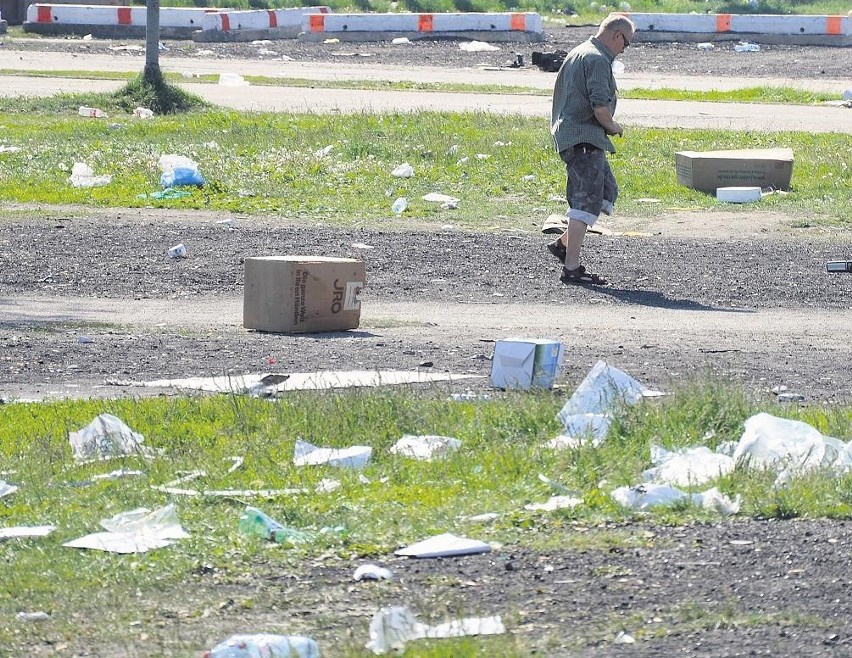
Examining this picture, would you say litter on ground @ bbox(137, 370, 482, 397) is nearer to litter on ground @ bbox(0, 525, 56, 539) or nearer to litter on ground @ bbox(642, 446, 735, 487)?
litter on ground @ bbox(642, 446, 735, 487)

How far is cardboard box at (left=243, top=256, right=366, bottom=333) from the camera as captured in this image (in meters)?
9.19

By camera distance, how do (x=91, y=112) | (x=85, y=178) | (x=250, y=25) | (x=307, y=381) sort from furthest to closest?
1. (x=250, y=25)
2. (x=91, y=112)
3. (x=85, y=178)
4. (x=307, y=381)

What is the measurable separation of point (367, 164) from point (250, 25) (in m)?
17.4

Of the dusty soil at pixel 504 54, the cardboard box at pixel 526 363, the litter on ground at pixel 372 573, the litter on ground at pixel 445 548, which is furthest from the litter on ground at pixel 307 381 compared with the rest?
the dusty soil at pixel 504 54

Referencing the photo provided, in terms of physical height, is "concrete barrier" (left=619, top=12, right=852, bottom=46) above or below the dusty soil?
above

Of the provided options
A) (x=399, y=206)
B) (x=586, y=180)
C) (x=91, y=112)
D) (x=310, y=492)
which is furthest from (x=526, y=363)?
(x=91, y=112)

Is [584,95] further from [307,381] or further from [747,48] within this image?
[747,48]

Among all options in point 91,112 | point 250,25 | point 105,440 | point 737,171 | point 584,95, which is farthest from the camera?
point 250,25

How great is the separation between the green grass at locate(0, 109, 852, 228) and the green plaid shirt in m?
2.86

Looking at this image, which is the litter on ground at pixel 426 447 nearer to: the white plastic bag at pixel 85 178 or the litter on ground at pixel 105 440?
the litter on ground at pixel 105 440

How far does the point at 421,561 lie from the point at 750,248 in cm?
808

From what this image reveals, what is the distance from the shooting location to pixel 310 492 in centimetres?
582

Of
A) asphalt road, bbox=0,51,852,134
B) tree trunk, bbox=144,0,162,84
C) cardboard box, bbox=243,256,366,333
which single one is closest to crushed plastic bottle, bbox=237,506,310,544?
cardboard box, bbox=243,256,366,333

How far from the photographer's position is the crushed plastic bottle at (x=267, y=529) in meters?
5.23
